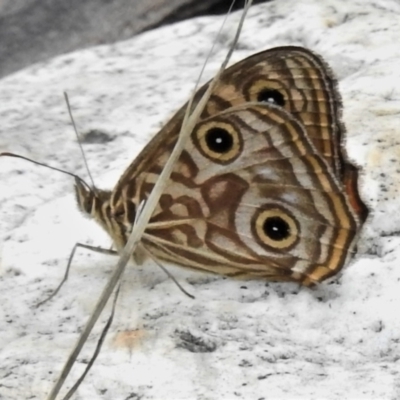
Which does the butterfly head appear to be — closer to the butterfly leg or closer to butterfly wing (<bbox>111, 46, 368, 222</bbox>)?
the butterfly leg

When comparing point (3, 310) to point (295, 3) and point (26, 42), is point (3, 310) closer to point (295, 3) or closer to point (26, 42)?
point (295, 3)

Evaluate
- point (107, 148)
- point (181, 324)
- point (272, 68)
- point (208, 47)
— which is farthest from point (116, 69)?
point (181, 324)

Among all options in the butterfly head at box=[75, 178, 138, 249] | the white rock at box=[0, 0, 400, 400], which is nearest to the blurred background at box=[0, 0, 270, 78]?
the white rock at box=[0, 0, 400, 400]

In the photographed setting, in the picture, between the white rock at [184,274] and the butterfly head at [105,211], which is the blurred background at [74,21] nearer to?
the white rock at [184,274]

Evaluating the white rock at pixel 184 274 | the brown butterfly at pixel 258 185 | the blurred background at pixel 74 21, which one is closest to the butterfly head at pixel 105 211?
the brown butterfly at pixel 258 185

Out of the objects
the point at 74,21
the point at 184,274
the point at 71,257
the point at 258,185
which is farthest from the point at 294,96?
the point at 74,21
